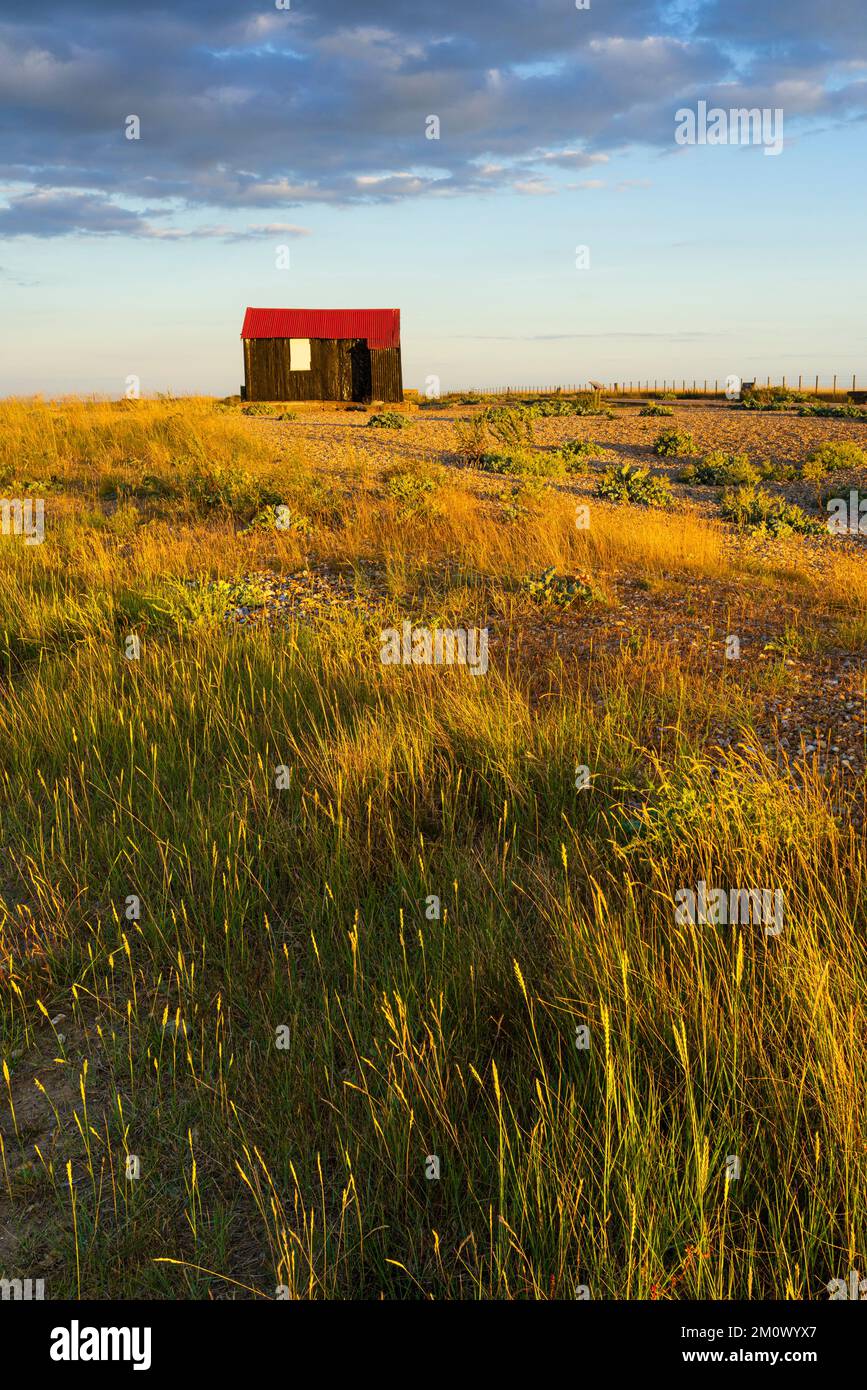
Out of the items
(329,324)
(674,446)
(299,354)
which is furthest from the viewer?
(329,324)

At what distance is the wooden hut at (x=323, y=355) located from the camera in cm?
3394

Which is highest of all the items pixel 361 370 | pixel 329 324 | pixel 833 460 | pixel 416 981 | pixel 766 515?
pixel 329 324

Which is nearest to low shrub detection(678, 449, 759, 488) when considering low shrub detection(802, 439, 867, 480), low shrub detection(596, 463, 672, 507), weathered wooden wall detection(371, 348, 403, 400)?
low shrub detection(802, 439, 867, 480)

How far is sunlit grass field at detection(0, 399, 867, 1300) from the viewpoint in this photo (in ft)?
6.70

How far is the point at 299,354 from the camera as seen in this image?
34.2m

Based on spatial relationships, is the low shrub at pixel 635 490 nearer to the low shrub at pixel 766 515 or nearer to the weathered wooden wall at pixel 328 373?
the low shrub at pixel 766 515

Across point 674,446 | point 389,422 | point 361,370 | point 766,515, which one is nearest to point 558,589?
point 766,515

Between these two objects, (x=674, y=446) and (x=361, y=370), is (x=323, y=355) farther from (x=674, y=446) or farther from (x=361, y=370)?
(x=674, y=446)

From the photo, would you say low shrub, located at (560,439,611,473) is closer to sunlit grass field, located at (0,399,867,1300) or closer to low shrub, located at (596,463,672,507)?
low shrub, located at (596,463,672,507)

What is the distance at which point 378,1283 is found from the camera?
79.0 inches

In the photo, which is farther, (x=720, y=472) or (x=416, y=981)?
(x=720, y=472)

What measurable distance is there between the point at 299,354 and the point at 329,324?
1.62 meters

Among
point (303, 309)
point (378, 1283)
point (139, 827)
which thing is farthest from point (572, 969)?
point (303, 309)
